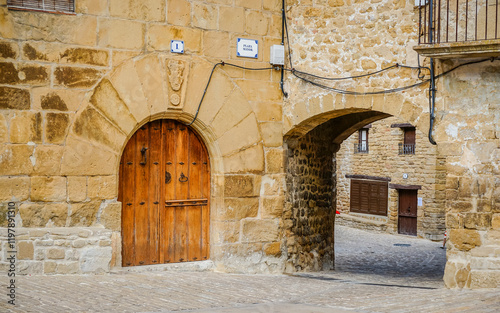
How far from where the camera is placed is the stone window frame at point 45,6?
629 cm

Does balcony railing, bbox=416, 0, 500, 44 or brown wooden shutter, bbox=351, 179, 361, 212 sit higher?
balcony railing, bbox=416, 0, 500, 44

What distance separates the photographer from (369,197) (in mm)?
21703

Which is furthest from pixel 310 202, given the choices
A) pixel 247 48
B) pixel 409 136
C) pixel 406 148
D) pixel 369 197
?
pixel 369 197

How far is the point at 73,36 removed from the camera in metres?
6.48

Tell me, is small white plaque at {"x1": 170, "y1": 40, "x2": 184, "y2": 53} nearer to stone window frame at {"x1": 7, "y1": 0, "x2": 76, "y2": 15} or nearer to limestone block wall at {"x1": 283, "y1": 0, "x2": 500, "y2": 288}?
stone window frame at {"x1": 7, "y1": 0, "x2": 76, "y2": 15}

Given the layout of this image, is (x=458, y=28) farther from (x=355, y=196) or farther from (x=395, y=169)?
A: (x=355, y=196)

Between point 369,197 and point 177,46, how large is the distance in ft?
52.2

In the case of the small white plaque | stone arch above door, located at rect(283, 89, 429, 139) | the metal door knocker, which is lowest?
the metal door knocker

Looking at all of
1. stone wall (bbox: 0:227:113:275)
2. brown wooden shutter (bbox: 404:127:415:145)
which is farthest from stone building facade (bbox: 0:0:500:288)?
brown wooden shutter (bbox: 404:127:415:145)

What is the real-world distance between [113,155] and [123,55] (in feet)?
3.95

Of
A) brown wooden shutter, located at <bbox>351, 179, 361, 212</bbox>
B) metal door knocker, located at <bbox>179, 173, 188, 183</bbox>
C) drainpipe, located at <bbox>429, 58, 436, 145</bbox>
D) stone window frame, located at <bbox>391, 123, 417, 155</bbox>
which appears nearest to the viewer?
drainpipe, located at <bbox>429, 58, 436, 145</bbox>

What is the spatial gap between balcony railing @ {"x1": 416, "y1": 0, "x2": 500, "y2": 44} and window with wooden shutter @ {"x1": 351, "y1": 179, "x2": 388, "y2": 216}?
1454 centimetres

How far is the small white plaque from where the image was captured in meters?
7.03

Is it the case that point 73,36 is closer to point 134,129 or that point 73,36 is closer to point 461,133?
point 134,129
